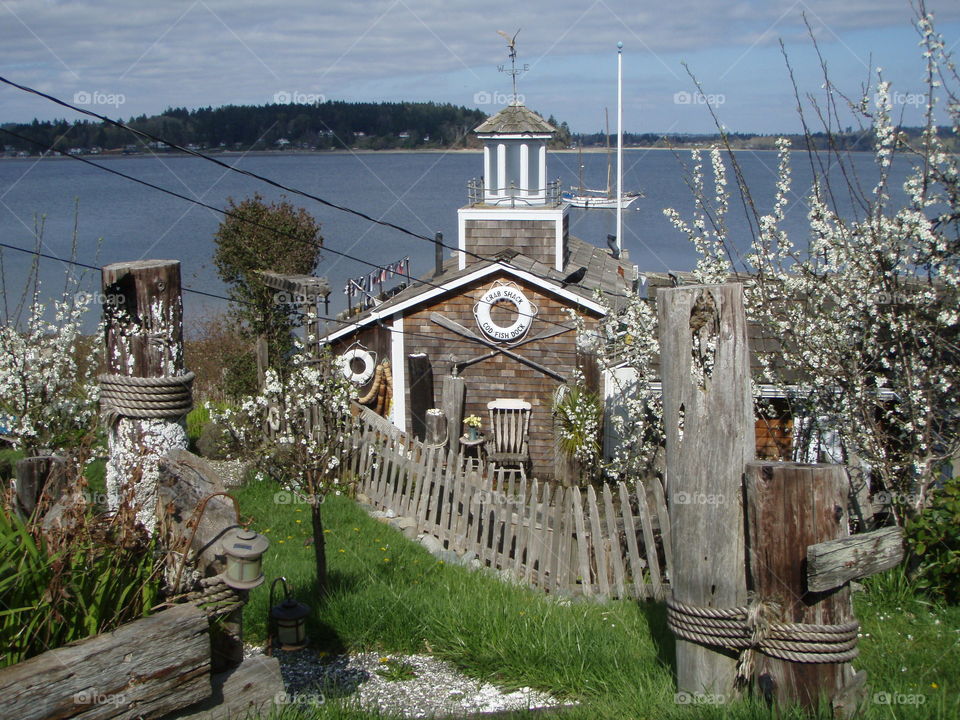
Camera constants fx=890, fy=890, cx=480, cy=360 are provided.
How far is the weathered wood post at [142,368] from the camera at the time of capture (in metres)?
4.30

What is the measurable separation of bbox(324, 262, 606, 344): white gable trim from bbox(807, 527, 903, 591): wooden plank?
1347 centimetres

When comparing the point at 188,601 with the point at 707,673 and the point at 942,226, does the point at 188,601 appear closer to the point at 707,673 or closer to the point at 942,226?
the point at 707,673

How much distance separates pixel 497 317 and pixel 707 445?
14.3 m

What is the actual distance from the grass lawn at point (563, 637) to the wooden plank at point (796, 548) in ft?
0.64

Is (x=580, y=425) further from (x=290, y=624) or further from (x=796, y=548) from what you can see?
(x=796, y=548)

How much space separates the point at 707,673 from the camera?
14.4 feet

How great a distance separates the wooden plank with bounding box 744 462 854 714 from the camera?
402cm

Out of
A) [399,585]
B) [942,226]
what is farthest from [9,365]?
[942,226]

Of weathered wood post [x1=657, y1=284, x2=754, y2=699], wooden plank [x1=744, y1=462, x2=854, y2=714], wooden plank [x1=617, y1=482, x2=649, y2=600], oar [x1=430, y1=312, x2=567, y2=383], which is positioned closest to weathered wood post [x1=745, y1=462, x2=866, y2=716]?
wooden plank [x1=744, y1=462, x2=854, y2=714]

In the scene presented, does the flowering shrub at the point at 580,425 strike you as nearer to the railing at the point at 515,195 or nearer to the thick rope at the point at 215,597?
the railing at the point at 515,195

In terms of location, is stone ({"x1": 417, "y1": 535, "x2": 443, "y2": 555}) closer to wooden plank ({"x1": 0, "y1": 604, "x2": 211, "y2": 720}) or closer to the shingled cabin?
the shingled cabin

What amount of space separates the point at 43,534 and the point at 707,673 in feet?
10.2

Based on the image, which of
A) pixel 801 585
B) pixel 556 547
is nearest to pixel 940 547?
pixel 801 585

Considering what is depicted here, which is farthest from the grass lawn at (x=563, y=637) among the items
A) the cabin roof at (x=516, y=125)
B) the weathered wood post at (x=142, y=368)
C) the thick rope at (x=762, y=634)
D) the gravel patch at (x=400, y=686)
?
the cabin roof at (x=516, y=125)
